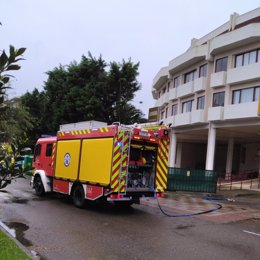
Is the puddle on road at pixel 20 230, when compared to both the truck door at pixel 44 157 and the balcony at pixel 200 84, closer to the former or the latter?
the truck door at pixel 44 157

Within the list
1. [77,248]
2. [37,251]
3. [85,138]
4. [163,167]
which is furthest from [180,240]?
[85,138]

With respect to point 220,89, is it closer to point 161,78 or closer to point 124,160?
point 161,78

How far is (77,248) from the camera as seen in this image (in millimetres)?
7418

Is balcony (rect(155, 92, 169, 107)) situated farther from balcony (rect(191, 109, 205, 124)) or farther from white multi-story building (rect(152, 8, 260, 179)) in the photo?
balcony (rect(191, 109, 205, 124))

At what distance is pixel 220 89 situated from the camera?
94.4 ft

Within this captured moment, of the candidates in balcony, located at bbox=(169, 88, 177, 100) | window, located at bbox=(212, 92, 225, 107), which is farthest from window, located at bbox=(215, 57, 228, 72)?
balcony, located at bbox=(169, 88, 177, 100)

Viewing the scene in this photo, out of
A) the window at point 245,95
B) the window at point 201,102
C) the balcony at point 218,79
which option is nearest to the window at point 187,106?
the window at point 201,102

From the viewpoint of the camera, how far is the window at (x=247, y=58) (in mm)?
25844

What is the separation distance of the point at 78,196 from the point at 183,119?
66.9ft

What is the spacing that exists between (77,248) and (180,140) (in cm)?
3506

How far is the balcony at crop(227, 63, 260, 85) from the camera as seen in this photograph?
83.0 feet

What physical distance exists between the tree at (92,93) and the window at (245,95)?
915 centimetres

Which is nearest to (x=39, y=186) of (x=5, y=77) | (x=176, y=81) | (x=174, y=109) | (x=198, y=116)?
(x=5, y=77)

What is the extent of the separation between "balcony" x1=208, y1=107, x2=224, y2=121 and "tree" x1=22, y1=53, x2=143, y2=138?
761 centimetres
